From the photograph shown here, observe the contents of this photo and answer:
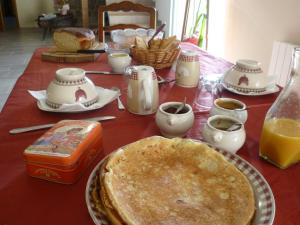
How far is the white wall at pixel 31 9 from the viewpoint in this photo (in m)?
5.85

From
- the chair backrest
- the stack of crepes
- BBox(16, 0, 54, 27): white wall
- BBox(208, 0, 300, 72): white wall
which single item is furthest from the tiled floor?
the stack of crepes

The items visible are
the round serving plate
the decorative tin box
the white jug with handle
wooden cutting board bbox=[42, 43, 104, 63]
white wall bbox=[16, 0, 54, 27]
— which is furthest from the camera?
white wall bbox=[16, 0, 54, 27]

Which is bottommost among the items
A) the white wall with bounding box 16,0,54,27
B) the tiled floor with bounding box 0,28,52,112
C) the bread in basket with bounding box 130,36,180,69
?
the tiled floor with bounding box 0,28,52,112

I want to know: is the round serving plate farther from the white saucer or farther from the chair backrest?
the chair backrest

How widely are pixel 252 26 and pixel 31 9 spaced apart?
4849 millimetres

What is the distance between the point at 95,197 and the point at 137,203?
7cm

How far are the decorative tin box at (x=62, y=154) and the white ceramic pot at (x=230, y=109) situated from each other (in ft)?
1.12

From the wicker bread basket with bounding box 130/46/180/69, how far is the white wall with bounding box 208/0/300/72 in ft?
3.56

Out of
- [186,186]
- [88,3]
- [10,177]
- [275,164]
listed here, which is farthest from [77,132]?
[88,3]

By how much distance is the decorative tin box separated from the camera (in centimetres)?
61

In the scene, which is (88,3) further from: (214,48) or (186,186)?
(186,186)

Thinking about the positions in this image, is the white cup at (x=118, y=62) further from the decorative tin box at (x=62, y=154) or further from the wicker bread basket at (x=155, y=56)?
the decorative tin box at (x=62, y=154)

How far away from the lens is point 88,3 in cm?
559

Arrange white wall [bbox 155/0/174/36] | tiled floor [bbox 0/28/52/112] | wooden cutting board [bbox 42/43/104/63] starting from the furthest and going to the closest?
white wall [bbox 155/0/174/36]
tiled floor [bbox 0/28/52/112]
wooden cutting board [bbox 42/43/104/63]
